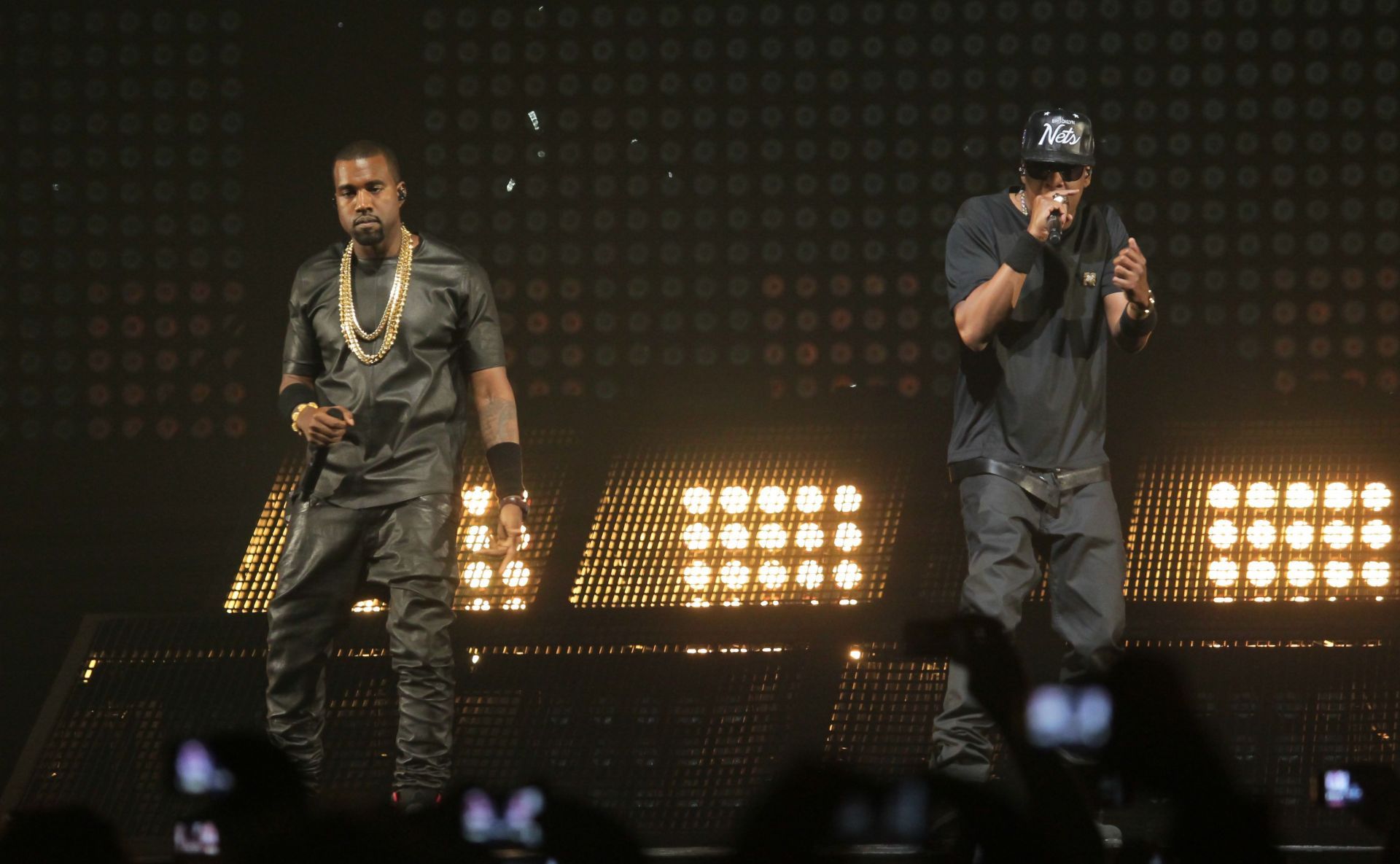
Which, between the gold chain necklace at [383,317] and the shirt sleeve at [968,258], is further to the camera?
the gold chain necklace at [383,317]

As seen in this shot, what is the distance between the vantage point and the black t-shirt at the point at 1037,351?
3930 millimetres

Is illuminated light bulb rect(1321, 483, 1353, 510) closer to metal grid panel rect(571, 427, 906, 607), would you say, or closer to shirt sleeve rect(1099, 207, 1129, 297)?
metal grid panel rect(571, 427, 906, 607)

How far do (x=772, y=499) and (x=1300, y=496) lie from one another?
1546 millimetres

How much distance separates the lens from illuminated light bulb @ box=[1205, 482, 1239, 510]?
17.3ft

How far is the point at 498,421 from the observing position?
4.21m

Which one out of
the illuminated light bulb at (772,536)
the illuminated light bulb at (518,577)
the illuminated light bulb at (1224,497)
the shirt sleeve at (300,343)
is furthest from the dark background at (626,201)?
the shirt sleeve at (300,343)

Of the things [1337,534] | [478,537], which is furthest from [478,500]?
[1337,534]

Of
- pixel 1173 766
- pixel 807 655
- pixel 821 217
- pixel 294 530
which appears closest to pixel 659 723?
pixel 807 655

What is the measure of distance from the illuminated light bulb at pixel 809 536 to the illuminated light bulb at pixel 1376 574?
1.53 m

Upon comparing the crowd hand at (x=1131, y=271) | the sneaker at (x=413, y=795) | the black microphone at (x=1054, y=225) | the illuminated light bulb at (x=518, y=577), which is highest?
the black microphone at (x=1054, y=225)

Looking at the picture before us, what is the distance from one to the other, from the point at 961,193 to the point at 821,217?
452 millimetres

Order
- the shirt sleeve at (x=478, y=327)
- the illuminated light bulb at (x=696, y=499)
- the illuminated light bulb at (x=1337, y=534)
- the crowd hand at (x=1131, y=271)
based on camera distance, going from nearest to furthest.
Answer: the crowd hand at (x=1131, y=271) < the shirt sleeve at (x=478, y=327) < the illuminated light bulb at (x=1337, y=534) < the illuminated light bulb at (x=696, y=499)

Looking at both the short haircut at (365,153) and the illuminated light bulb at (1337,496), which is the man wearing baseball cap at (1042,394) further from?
the illuminated light bulb at (1337,496)

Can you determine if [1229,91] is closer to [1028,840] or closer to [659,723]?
[659,723]
